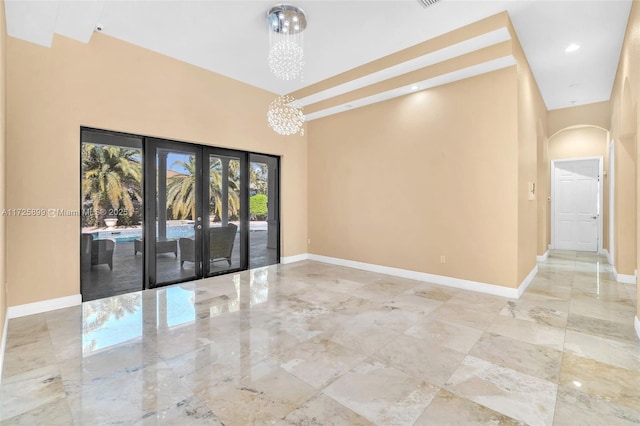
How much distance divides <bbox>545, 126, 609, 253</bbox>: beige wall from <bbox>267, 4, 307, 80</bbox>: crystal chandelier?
7.28 m

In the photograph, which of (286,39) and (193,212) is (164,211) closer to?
(193,212)

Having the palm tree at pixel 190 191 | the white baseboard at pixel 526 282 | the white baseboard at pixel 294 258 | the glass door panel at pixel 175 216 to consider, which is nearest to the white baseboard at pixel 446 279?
the white baseboard at pixel 526 282

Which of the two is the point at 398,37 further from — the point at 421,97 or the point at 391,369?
the point at 391,369

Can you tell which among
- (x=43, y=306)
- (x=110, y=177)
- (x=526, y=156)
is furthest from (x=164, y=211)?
(x=526, y=156)

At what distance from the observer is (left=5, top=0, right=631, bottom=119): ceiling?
3615 mm

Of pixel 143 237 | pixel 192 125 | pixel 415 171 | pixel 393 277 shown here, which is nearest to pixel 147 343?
pixel 143 237

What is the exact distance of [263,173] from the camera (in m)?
6.51

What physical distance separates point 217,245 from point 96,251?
188cm

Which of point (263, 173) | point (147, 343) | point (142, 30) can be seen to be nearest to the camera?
point (147, 343)

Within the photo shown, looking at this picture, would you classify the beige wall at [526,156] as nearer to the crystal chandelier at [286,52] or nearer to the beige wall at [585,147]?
the crystal chandelier at [286,52]

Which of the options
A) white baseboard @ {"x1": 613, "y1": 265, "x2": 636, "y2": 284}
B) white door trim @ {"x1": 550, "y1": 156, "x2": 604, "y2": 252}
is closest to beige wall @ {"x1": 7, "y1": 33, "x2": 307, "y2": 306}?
white baseboard @ {"x1": 613, "y1": 265, "x2": 636, "y2": 284}

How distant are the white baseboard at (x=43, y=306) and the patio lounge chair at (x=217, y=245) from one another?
1.55m

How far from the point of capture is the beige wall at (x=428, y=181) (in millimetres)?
4395

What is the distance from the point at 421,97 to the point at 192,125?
402cm
